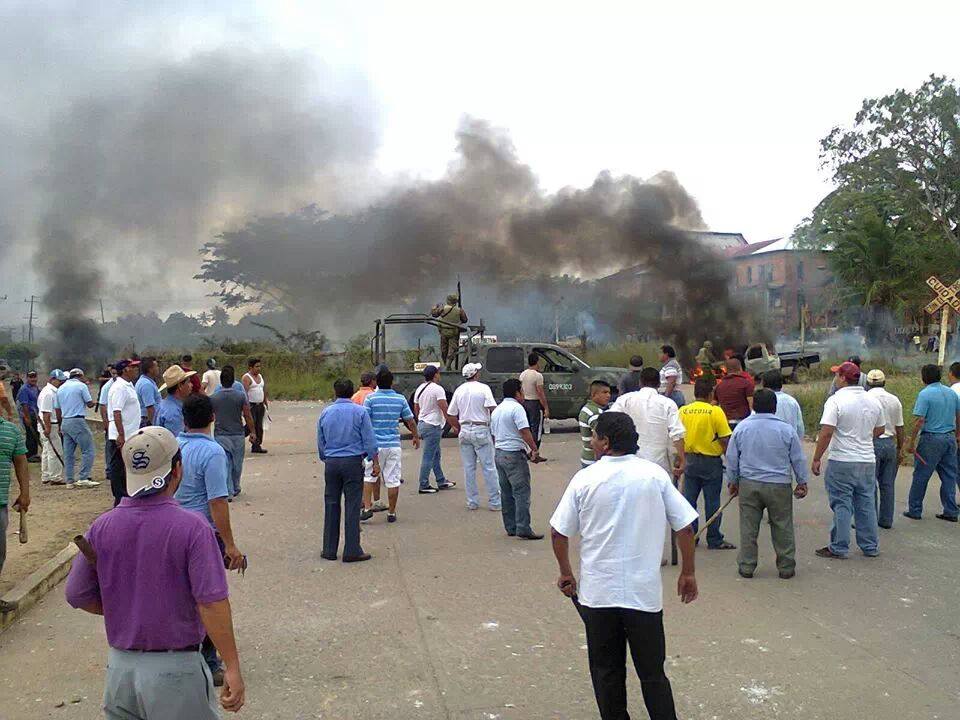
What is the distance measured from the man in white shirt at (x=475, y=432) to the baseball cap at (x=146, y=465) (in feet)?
20.3

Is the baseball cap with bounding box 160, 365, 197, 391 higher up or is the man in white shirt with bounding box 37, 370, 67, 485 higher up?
the baseball cap with bounding box 160, 365, 197, 391

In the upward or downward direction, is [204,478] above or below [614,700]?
above

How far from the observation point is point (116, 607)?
2750 millimetres

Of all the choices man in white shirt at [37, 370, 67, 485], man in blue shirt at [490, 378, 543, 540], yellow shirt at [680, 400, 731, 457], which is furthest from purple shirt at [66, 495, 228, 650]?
man in white shirt at [37, 370, 67, 485]

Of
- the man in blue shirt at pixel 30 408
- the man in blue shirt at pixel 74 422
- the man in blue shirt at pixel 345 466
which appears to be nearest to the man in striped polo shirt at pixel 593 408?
the man in blue shirt at pixel 345 466

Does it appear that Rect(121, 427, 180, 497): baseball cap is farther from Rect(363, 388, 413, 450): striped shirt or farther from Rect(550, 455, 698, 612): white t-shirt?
Rect(363, 388, 413, 450): striped shirt

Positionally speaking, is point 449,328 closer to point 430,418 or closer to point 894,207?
point 430,418

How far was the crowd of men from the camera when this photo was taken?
108 inches

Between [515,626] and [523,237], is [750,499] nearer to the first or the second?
[515,626]

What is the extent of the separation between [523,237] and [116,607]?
26.6m

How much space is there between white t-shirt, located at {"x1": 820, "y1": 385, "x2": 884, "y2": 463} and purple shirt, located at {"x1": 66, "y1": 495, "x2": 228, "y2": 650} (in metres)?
5.89

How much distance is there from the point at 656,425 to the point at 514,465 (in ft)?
4.85

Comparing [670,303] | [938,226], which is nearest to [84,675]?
[670,303]

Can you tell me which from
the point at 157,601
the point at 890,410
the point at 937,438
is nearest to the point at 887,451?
the point at 890,410
